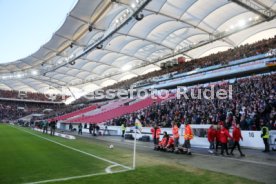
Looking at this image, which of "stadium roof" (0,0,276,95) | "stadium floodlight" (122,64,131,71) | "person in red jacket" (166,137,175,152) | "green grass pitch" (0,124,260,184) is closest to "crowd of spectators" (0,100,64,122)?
"stadium roof" (0,0,276,95)

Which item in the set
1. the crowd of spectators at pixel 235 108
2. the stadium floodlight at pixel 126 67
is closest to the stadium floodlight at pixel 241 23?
the crowd of spectators at pixel 235 108

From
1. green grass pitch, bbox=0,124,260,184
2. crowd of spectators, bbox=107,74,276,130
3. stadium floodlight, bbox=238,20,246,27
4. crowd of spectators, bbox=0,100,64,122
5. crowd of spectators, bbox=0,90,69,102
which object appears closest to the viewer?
green grass pitch, bbox=0,124,260,184

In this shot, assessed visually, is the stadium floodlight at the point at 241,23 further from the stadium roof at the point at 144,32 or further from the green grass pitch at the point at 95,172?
the green grass pitch at the point at 95,172

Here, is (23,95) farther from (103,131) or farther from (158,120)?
(158,120)

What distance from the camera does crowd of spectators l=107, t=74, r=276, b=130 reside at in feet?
61.3

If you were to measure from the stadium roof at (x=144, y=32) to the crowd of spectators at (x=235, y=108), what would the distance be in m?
8.94

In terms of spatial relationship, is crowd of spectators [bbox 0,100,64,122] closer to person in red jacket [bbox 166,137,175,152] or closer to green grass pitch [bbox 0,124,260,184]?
person in red jacket [bbox 166,137,175,152]

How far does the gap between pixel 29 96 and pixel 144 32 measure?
56.7m

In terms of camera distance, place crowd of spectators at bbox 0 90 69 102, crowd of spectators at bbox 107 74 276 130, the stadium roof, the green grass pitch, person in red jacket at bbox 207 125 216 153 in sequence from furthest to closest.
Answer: crowd of spectators at bbox 0 90 69 102
the stadium roof
crowd of spectators at bbox 107 74 276 130
person in red jacket at bbox 207 125 216 153
the green grass pitch

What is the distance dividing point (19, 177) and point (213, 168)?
6.66 meters

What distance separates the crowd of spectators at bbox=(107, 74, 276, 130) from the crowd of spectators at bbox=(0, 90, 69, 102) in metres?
63.8

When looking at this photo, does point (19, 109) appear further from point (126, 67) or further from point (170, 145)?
point (170, 145)

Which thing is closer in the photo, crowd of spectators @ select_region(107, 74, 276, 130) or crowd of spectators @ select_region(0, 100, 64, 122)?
crowd of spectators @ select_region(107, 74, 276, 130)

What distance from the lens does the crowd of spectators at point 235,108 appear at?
18672 mm
